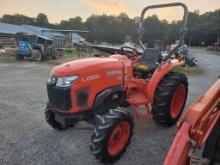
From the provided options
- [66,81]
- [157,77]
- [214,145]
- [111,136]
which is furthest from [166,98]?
[214,145]

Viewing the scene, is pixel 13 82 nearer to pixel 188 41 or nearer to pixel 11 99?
pixel 11 99

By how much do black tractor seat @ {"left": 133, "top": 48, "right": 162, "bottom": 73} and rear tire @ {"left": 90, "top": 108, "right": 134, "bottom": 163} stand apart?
1281 mm

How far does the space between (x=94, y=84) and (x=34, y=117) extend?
1933 millimetres

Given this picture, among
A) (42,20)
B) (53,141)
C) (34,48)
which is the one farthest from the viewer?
(42,20)

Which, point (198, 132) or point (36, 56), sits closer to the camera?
point (198, 132)

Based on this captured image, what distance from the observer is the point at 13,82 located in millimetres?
Answer: 7738

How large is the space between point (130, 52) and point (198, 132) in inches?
130

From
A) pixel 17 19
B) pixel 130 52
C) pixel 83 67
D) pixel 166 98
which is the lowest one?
pixel 166 98

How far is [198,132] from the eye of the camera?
169 centimetres

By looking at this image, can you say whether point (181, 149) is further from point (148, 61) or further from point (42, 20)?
point (42, 20)

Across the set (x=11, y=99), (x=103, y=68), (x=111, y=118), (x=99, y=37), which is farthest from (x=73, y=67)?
(x=99, y=37)

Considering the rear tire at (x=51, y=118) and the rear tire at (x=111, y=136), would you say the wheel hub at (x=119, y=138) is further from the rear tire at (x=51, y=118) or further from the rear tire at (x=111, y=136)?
the rear tire at (x=51, y=118)

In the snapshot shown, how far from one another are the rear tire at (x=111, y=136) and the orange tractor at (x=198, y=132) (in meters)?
1.15

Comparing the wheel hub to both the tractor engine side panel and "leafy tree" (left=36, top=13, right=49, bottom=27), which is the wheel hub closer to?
the tractor engine side panel
